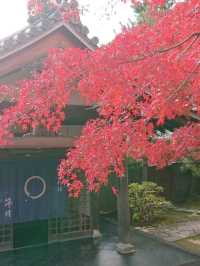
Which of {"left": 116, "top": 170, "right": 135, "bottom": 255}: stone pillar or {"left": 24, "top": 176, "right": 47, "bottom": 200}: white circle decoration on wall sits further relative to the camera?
{"left": 24, "top": 176, "right": 47, "bottom": 200}: white circle decoration on wall

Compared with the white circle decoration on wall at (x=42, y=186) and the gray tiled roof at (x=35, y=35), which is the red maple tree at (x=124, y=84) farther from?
the gray tiled roof at (x=35, y=35)

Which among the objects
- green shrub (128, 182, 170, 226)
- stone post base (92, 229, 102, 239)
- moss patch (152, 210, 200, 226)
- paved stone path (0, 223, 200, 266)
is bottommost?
paved stone path (0, 223, 200, 266)

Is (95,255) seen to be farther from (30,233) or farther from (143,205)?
(143,205)

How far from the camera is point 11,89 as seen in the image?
35.9ft

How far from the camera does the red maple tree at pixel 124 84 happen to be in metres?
7.21

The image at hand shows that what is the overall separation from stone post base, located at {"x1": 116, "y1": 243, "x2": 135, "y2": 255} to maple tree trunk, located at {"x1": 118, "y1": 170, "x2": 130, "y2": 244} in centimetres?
12

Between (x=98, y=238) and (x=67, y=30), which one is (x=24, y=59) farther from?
(x=98, y=238)

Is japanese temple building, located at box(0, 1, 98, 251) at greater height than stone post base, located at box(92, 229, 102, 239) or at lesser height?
greater

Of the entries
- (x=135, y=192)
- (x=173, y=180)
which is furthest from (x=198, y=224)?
(x=173, y=180)

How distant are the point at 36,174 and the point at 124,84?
199 inches

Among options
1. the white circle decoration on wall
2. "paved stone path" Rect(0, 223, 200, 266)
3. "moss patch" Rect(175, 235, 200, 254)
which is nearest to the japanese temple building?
the white circle decoration on wall

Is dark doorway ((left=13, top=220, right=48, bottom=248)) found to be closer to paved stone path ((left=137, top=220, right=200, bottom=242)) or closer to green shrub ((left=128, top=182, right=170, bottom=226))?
paved stone path ((left=137, top=220, right=200, bottom=242))

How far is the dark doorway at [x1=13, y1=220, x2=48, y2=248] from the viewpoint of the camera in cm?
1202

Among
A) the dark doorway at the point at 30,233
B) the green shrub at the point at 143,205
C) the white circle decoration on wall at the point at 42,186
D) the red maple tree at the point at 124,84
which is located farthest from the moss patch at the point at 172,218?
the red maple tree at the point at 124,84
